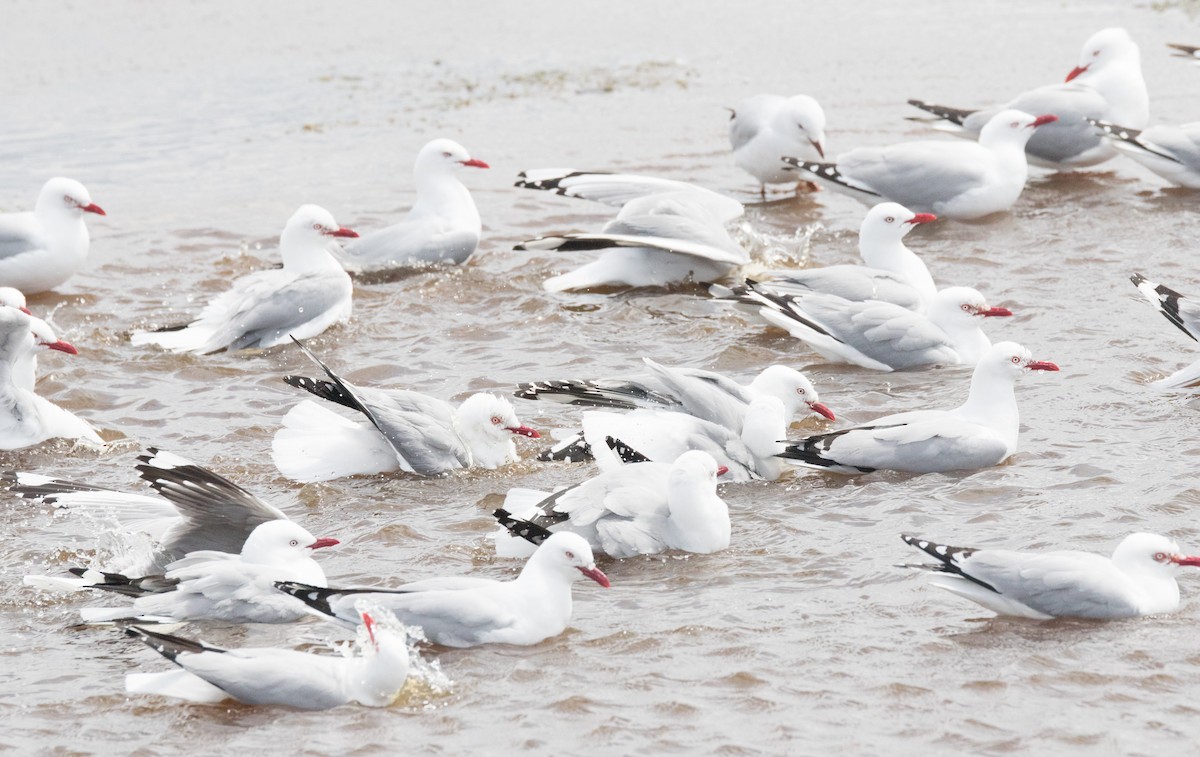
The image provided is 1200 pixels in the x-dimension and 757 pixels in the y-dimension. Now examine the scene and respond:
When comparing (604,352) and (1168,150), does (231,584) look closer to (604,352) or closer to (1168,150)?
(604,352)

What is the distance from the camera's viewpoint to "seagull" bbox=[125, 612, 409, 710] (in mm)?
5629

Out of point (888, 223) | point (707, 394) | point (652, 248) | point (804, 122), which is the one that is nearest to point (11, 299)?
point (652, 248)

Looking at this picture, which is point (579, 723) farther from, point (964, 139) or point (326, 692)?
point (964, 139)

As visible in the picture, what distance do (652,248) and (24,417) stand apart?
4.44m

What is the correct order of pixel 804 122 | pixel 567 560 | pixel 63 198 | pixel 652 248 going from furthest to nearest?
pixel 804 122, pixel 63 198, pixel 652 248, pixel 567 560

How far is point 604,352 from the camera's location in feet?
32.7

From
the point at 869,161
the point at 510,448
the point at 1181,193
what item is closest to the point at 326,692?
the point at 510,448

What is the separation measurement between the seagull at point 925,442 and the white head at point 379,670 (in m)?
2.71

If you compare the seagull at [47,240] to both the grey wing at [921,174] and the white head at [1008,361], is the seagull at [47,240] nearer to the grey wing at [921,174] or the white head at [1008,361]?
the grey wing at [921,174]

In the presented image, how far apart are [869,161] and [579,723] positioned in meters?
7.82

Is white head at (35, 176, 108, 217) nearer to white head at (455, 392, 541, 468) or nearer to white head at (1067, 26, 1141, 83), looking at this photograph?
white head at (455, 392, 541, 468)

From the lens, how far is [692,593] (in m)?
6.61

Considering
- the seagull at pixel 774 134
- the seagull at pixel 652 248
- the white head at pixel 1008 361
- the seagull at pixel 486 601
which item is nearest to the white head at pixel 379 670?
the seagull at pixel 486 601

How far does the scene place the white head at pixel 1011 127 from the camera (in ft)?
41.7
